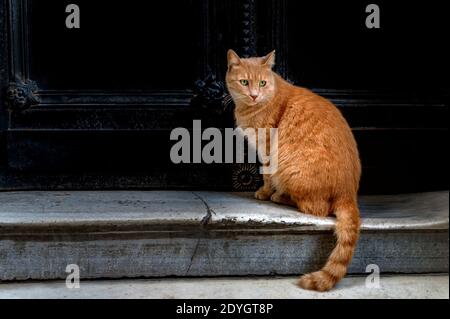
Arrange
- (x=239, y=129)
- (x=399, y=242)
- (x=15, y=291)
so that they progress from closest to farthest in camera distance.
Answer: (x=15, y=291) → (x=399, y=242) → (x=239, y=129)

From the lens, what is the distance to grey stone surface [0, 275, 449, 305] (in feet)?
6.31

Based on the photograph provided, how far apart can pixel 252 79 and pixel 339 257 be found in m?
0.85

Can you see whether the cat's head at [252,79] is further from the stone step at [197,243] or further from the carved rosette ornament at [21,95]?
the carved rosette ornament at [21,95]

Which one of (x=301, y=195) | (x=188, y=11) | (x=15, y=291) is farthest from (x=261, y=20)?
(x=15, y=291)

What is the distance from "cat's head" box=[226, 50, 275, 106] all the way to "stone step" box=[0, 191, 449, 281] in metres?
0.50

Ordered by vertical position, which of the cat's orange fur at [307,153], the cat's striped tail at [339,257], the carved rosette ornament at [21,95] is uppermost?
the carved rosette ornament at [21,95]

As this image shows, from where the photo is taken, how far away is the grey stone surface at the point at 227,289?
1924 millimetres

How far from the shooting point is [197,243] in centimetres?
208

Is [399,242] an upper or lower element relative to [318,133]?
lower

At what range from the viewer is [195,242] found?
2.08 metres

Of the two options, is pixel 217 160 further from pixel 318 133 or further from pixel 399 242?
pixel 399 242

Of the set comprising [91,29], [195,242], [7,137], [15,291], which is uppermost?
[91,29]

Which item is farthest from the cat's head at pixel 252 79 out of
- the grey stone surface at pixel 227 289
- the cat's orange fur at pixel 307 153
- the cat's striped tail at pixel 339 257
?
the grey stone surface at pixel 227 289

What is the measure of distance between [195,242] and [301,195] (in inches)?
18.0
